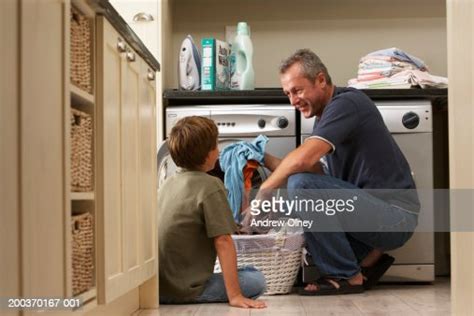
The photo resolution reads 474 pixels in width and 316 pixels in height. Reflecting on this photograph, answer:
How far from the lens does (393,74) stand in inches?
139

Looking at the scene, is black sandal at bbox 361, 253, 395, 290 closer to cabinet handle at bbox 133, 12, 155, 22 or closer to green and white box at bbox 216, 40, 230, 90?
green and white box at bbox 216, 40, 230, 90

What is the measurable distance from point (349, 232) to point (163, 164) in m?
0.81

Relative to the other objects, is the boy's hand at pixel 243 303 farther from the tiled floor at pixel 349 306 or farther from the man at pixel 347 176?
the man at pixel 347 176

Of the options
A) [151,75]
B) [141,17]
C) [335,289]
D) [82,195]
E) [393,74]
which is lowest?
[335,289]

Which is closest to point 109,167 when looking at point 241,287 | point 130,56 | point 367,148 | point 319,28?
point 130,56

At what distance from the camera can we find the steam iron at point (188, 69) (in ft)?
11.7

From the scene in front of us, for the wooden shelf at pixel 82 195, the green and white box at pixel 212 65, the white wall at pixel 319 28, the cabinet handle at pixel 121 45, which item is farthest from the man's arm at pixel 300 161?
the wooden shelf at pixel 82 195

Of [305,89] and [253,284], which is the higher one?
[305,89]

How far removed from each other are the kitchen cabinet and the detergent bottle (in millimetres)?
1104

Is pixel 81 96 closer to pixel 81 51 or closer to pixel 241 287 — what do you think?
pixel 81 51

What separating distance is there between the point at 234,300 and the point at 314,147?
75 cm

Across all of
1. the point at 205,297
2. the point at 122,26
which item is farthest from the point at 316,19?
the point at 122,26

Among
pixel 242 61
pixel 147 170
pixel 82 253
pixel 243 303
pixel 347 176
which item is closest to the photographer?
pixel 82 253

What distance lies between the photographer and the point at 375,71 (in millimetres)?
3541
